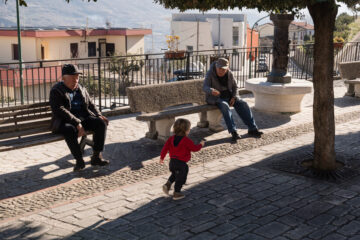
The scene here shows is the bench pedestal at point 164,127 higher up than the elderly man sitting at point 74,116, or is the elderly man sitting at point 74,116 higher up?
the elderly man sitting at point 74,116

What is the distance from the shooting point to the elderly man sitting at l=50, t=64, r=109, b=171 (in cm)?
701

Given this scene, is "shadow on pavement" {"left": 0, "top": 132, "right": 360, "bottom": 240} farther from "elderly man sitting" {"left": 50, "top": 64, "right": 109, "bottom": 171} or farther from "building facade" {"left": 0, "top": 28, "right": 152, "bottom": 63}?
"building facade" {"left": 0, "top": 28, "right": 152, "bottom": 63}

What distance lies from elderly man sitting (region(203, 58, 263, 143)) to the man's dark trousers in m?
2.51

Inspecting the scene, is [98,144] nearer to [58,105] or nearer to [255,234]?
[58,105]

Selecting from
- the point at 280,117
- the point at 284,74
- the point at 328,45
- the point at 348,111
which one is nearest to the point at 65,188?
the point at 328,45

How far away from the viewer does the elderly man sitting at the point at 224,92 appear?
905 cm

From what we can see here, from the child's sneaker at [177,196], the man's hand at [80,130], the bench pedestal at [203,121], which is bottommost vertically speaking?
the child's sneaker at [177,196]

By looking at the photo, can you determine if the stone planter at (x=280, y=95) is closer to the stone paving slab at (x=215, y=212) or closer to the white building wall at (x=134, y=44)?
the stone paving slab at (x=215, y=212)

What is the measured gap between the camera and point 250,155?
799 centimetres

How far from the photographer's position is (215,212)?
557cm

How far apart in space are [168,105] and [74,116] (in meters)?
2.25

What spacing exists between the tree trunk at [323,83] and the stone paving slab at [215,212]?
0.49 m

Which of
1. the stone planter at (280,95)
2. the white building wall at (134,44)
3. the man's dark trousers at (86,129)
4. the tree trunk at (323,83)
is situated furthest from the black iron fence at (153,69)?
the white building wall at (134,44)

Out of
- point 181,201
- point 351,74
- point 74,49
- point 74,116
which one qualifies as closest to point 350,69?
point 351,74
